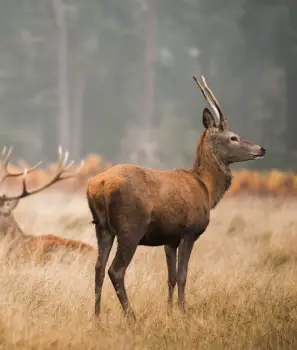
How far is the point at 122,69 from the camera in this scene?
64.5 feet

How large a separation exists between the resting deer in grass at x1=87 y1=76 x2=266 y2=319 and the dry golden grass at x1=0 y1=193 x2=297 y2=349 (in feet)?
0.55

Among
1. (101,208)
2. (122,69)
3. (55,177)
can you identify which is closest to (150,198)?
(101,208)

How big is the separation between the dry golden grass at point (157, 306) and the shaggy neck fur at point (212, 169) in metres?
0.56

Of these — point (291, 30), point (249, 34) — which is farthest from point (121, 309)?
point (249, 34)

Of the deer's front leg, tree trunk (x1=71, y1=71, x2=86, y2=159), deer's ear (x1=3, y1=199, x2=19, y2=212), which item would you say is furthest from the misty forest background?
the deer's front leg

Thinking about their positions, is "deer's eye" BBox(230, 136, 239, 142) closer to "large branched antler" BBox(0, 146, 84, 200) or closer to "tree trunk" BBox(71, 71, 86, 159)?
"large branched antler" BBox(0, 146, 84, 200)

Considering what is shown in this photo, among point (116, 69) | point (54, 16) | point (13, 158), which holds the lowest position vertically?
point (13, 158)

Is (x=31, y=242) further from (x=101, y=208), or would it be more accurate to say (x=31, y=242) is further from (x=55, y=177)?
(x=101, y=208)

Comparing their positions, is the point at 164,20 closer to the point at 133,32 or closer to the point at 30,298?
the point at 133,32

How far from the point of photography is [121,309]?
4.04 metres

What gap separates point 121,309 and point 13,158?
617 inches

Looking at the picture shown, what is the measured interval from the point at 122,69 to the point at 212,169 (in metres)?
15.6

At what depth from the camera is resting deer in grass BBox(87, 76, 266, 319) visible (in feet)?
12.3

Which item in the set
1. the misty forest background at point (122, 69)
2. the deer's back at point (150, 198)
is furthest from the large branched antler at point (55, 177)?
the misty forest background at point (122, 69)
